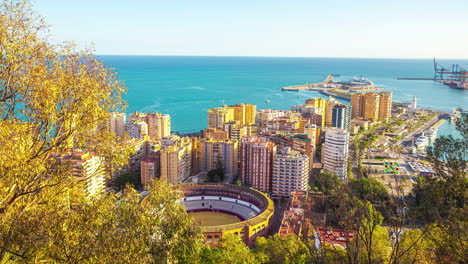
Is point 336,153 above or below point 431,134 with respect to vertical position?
above

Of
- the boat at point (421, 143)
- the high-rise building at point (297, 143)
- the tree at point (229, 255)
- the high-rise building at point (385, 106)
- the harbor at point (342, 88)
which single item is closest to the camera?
the tree at point (229, 255)

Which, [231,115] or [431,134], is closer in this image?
[431,134]

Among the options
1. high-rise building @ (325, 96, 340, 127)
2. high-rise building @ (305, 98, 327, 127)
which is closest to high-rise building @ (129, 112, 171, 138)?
high-rise building @ (305, 98, 327, 127)

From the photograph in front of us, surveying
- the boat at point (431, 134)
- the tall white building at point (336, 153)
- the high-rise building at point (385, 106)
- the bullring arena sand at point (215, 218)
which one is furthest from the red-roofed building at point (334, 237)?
the high-rise building at point (385, 106)

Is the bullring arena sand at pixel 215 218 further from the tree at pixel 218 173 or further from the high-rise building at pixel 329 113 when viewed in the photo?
the high-rise building at pixel 329 113

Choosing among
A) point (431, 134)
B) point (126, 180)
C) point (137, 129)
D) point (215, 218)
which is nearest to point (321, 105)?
point (431, 134)

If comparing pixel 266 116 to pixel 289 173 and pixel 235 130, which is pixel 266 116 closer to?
pixel 235 130

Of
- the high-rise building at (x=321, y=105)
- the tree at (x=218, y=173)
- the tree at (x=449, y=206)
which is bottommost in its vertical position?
the tree at (x=218, y=173)
